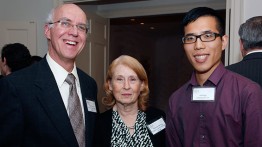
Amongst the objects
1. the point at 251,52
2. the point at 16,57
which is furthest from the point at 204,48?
the point at 16,57

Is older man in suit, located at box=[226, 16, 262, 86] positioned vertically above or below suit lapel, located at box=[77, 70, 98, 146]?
above

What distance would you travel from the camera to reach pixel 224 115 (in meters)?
1.32

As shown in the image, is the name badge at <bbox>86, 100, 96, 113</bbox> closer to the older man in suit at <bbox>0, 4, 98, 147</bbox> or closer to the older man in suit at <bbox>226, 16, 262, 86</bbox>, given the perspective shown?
the older man in suit at <bbox>0, 4, 98, 147</bbox>

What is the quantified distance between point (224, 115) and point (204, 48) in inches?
12.0

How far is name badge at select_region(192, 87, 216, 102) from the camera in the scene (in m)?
1.39

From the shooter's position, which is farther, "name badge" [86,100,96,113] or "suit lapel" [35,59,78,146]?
"name badge" [86,100,96,113]

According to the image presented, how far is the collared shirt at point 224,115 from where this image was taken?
1271 mm

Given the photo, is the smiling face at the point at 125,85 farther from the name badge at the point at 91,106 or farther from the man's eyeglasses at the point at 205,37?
the man's eyeglasses at the point at 205,37

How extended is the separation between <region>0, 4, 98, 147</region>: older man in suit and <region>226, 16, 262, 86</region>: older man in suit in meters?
0.94

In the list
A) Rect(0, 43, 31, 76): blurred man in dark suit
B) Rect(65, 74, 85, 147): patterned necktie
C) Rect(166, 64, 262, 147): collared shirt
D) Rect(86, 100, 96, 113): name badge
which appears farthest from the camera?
Rect(0, 43, 31, 76): blurred man in dark suit

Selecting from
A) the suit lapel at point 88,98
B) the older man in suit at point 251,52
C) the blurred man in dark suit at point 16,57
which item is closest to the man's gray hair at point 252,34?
the older man in suit at point 251,52

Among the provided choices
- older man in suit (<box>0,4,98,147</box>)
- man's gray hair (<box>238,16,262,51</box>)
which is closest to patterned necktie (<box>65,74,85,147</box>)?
older man in suit (<box>0,4,98,147</box>)

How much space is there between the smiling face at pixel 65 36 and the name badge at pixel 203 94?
26.9 inches

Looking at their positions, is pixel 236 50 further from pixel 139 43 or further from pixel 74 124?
pixel 139 43
